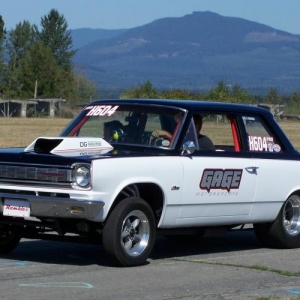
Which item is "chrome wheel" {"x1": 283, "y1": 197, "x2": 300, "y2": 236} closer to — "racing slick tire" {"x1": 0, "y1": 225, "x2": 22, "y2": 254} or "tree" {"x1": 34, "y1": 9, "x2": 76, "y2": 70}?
"racing slick tire" {"x1": 0, "y1": 225, "x2": 22, "y2": 254}

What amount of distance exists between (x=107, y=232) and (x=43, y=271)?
71cm

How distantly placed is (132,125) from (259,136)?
161 cm

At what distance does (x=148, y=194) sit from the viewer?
33.2 feet

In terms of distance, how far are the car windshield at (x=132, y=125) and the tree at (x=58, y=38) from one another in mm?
106822

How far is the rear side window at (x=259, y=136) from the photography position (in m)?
11.4

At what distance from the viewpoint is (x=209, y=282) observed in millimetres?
9164

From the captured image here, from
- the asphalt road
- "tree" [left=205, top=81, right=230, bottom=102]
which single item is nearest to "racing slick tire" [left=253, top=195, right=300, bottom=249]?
the asphalt road

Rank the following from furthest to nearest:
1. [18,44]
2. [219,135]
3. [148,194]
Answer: [18,44]
[219,135]
[148,194]

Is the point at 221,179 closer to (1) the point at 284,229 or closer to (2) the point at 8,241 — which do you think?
(1) the point at 284,229

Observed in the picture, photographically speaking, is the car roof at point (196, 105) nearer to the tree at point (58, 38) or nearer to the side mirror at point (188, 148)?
the side mirror at point (188, 148)

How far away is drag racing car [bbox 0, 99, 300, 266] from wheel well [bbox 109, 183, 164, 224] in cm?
1

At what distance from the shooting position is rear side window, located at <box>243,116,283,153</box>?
1139 centimetres

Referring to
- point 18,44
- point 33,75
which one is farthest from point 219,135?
point 18,44

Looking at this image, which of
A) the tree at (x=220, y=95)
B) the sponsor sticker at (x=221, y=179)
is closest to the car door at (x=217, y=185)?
the sponsor sticker at (x=221, y=179)
